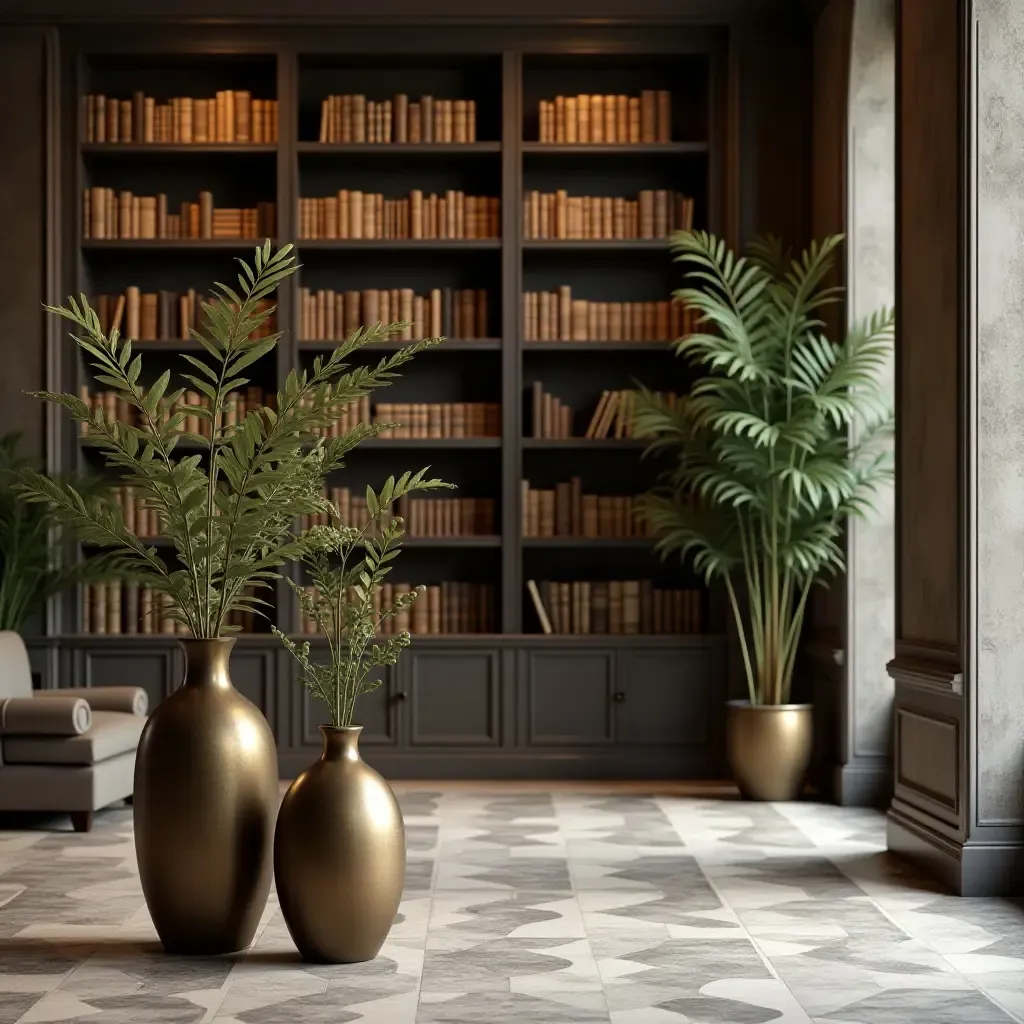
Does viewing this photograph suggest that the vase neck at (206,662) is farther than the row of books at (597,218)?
No

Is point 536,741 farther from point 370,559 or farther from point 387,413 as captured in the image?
point 370,559

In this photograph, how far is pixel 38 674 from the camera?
26.6ft

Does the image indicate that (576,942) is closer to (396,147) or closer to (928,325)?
(928,325)

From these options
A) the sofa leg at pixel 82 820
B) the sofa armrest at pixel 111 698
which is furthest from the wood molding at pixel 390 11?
the sofa leg at pixel 82 820

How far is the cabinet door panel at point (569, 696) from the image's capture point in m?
8.10

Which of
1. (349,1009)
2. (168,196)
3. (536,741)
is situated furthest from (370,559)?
(168,196)

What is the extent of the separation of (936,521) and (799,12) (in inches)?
142

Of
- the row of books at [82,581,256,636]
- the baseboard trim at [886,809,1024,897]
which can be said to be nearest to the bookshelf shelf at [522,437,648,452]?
the row of books at [82,581,256,636]

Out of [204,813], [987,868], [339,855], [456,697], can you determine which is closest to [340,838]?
[339,855]

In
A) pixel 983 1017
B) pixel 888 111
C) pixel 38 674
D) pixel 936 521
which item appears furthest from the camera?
pixel 38 674

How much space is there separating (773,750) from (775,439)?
1408 mm

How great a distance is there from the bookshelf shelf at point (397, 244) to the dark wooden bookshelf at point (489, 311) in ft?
0.04

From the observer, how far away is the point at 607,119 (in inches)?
324

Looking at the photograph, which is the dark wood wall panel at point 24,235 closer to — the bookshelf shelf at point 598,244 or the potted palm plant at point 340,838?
the bookshelf shelf at point 598,244
